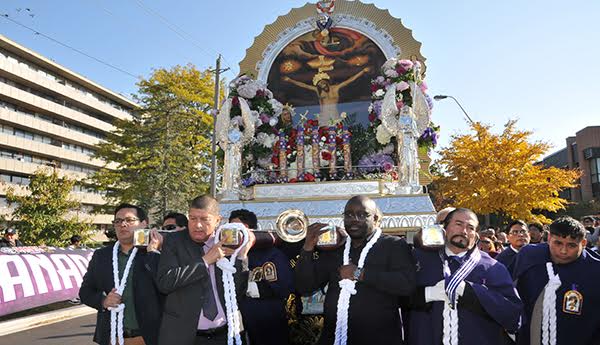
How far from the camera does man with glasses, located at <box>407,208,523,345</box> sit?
315 cm

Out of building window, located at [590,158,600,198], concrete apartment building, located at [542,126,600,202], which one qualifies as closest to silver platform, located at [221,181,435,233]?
concrete apartment building, located at [542,126,600,202]

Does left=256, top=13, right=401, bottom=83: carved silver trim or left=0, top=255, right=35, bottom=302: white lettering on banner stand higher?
left=256, top=13, right=401, bottom=83: carved silver trim

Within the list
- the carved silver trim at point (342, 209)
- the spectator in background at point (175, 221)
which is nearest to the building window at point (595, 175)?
the carved silver trim at point (342, 209)

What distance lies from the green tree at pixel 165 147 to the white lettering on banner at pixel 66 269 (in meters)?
13.9

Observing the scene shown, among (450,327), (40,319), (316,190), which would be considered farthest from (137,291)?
(40,319)

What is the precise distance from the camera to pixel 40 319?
32.7ft

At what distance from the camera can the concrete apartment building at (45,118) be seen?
43094mm

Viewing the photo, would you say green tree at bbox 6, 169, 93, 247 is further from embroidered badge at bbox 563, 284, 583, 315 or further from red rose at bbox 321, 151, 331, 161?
embroidered badge at bbox 563, 284, 583, 315

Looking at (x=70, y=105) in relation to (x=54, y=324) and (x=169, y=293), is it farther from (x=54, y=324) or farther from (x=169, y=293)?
(x=169, y=293)

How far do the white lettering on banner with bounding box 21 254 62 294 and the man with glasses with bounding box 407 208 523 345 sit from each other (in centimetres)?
874

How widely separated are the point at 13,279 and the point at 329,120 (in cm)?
774

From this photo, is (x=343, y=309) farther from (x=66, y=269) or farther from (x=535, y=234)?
(x=66, y=269)

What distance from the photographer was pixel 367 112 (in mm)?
12391

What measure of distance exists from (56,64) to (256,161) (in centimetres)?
4547
